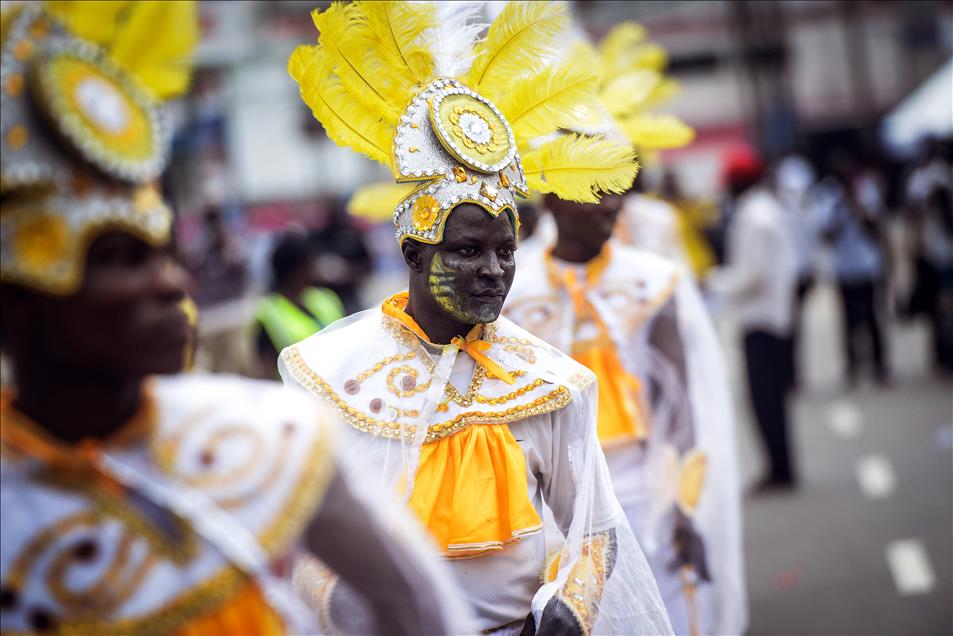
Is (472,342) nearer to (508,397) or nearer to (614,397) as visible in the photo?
(508,397)

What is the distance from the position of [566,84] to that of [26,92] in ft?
6.34

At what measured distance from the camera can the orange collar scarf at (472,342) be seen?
3.22 meters

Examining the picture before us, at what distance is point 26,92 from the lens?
188 centimetres

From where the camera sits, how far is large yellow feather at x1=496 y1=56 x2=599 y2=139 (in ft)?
11.5

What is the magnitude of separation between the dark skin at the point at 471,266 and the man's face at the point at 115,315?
4.27 feet

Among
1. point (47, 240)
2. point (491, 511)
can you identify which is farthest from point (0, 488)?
point (491, 511)

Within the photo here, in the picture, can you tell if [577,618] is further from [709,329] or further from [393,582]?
[709,329]

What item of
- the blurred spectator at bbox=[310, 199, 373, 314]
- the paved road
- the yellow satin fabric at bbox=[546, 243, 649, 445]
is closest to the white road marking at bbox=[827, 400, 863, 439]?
the paved road

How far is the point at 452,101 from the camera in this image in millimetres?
3258

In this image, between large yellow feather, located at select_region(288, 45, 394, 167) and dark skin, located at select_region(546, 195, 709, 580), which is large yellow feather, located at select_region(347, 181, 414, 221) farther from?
dark skin, located at select_region(546, 195, 709, 580)

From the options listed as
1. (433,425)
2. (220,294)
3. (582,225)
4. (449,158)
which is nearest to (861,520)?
(582,225)

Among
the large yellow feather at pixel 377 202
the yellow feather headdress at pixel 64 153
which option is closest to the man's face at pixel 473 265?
the large yellow feather at pixel 377 202

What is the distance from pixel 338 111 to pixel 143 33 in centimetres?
136

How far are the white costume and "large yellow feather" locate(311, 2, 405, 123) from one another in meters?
1.30
